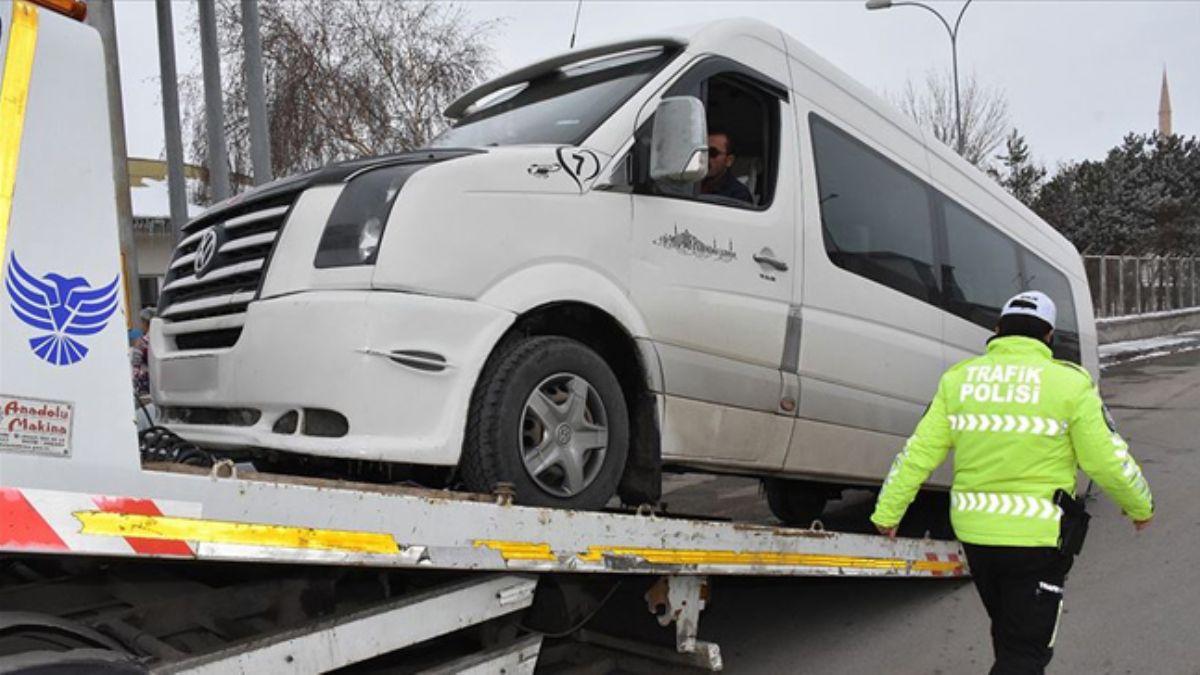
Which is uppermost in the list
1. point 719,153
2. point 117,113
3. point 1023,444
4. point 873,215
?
point 117,113

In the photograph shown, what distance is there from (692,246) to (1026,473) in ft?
4.80

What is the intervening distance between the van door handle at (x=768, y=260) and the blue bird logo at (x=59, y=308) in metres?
2.64

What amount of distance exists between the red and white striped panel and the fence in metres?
22.5

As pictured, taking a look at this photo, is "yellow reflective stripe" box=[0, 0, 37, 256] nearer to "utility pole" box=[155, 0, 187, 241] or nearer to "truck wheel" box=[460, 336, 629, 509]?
"truck wheel" box=[460, 336, 629, 509]

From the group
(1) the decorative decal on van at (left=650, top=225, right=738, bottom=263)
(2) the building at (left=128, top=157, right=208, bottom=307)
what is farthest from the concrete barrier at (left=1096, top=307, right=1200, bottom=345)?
(2) the building at (left=128, top=157, right=208, bottom=307)

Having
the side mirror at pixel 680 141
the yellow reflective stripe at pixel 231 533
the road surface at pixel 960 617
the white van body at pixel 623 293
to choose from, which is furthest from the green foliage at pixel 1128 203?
the yellow reflective stripe at pixel 231 533

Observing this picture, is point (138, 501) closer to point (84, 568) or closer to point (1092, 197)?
point (84, 568)

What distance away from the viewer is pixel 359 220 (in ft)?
9.47

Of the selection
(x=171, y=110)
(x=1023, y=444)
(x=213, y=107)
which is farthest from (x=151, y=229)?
(x=1023, y=444)

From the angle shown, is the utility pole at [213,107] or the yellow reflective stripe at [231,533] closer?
the yellow reflective stripe at [231,533]

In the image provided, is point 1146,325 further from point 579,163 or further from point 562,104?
point 579,163

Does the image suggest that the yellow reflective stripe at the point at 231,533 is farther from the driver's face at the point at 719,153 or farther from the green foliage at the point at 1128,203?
the green foliage at the point at 1128,203

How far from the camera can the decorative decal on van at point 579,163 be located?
3299 millimetres

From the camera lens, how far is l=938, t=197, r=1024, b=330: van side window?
5.57 meters
